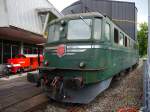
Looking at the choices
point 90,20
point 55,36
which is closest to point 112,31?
point 90,20

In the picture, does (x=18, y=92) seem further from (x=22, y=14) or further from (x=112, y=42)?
(x=22, y=14)

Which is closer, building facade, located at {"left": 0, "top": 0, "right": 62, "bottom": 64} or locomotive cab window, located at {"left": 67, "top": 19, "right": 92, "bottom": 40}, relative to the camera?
locomotive cab window, located at {"left": 67, "top": 19, "right": 92, "bottom": 40}

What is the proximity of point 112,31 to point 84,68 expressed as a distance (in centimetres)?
217

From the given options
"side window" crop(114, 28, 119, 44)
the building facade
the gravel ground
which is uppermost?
the building facade

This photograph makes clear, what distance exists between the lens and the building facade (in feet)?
51.0

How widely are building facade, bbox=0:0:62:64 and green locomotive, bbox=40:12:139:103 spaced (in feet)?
23.9

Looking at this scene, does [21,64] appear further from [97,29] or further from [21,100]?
[97,29]

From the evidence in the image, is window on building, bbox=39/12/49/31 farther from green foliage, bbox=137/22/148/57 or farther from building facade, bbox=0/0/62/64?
green foliage, bbox=137/22/148/57

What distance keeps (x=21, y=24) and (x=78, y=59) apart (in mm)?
10411

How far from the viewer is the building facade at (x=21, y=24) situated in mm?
15554

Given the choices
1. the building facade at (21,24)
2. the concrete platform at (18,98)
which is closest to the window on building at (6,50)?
the building facade at (21,24)

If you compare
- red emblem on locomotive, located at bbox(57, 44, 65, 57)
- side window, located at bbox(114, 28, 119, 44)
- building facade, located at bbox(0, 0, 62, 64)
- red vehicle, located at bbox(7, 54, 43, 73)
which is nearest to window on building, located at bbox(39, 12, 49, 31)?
building facade, located at bbox(0, 0, 62, 64)

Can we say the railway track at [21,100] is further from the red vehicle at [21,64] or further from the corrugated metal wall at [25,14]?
the corrugated metal wall at [25,14]

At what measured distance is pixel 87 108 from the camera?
7996 millimetres
